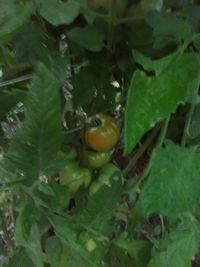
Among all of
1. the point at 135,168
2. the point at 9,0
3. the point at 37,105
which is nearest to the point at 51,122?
the point at 37,105

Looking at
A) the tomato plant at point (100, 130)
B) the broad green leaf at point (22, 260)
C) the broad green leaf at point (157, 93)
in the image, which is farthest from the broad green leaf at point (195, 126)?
the broad green leaf at point (22, 260)

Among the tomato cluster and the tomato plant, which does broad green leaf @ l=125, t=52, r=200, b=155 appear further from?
the tomato cluster

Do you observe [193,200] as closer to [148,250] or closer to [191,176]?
[191,176]

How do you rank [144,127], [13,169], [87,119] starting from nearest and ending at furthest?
[144,127], [13,169], [87,119]

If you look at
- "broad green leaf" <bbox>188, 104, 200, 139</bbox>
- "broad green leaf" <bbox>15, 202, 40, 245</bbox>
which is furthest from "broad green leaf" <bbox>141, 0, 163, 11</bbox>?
"broad green leaf" <bbox>15, 202, 40, 245</bbox>

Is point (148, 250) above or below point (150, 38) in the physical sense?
below

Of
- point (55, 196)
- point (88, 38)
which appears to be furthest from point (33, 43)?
point (55, 196)
